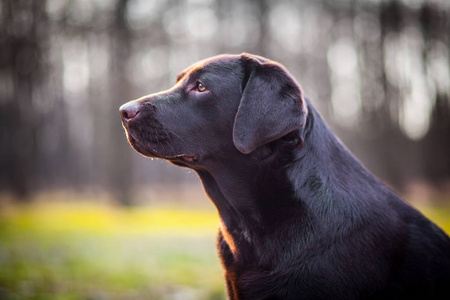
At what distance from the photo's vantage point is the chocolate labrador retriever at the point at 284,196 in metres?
2.13

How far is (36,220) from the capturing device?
37.3ft

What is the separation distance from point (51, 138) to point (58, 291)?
61.7 feet

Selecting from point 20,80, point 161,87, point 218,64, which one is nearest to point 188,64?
point 161,87

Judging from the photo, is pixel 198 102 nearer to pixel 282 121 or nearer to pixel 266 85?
pixel 266 85

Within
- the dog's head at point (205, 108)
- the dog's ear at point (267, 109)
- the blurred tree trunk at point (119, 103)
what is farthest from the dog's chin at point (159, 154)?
the blurred tree trunk at point (119, 103)

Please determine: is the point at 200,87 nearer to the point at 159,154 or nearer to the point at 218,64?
the point at 218,64

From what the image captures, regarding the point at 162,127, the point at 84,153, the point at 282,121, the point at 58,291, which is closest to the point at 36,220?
the point at 58,291

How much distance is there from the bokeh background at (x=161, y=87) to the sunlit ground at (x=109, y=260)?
0.30 m

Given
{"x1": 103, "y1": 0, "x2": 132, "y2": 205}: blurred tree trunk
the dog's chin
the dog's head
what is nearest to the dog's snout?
the dog's head

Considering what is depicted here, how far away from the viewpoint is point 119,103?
14.5 metres

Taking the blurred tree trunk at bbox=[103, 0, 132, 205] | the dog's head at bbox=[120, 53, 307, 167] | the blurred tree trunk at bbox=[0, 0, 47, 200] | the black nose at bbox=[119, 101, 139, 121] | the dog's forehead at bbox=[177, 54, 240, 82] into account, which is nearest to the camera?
the dog's head at bbox=[120, 53, 307, 167]

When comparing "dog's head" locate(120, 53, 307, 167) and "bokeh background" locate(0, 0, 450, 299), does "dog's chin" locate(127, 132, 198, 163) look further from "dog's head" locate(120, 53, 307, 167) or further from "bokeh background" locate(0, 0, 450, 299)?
"bokeh background" locate(0, 0, 450, 299)

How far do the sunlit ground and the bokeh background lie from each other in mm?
304

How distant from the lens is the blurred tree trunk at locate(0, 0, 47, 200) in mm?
16203
